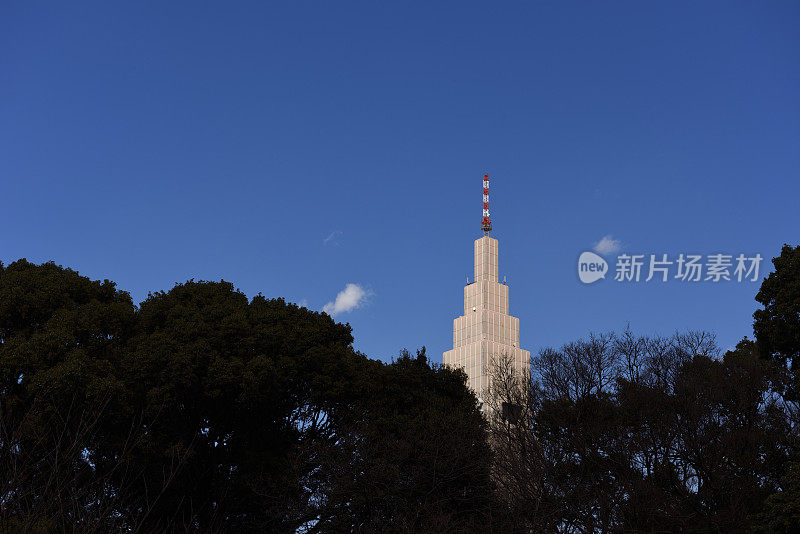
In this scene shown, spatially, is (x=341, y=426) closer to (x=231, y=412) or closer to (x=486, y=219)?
(x=231, y=412)

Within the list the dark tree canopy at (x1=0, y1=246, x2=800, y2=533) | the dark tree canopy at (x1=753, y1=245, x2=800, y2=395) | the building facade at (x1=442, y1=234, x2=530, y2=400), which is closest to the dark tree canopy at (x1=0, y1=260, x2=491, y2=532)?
the dark tree canopy at (x1=0, y1=246, x2=800, y2=533)

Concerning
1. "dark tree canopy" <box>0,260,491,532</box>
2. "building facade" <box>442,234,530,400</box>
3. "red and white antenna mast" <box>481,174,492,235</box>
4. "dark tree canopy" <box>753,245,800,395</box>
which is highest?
"red and white antenna mast" <box>481,174,492,235</box>

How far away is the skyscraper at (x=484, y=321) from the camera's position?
74625 millimetres

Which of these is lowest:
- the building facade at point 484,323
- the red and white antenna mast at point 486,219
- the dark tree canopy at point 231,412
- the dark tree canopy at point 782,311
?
the dark tree canopy at point 231,412

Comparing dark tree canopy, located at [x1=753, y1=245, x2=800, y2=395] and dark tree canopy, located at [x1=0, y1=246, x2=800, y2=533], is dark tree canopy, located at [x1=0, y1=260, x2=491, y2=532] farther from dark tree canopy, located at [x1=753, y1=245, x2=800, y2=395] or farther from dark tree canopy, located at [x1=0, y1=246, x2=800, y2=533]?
dark tree canopy, located at [x1=753, y1=245, x2=800, y2=395]

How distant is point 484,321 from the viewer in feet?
245

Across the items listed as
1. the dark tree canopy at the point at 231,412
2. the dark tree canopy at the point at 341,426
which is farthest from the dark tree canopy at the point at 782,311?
the dark tree canopy at the point at 231,412

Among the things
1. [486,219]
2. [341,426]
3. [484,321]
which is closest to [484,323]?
[484,321]

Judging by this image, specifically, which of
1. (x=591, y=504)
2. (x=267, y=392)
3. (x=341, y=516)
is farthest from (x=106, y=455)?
(x=591, y=504)

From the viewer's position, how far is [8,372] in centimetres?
1950

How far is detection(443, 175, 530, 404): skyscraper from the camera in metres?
74.6

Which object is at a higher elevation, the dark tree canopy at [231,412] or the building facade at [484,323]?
the building facade at [484,323]

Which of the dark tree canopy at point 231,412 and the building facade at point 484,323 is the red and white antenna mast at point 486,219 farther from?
the dark tree canopy at point 231,412

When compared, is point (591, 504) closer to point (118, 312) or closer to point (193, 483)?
point (193, 483)
